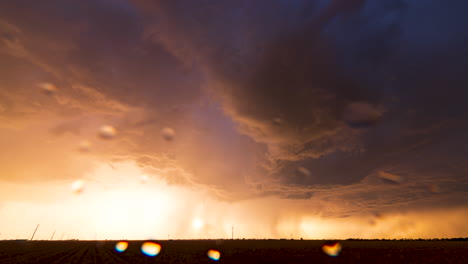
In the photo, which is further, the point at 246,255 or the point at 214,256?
the point at 246,255

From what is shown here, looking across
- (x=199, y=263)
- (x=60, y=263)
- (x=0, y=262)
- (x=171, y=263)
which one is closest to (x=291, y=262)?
(x=199, y=263)

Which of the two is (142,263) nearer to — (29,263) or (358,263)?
(29,263)

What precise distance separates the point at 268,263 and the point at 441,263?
2324cm

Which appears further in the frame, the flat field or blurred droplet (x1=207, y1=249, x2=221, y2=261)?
blurred droplet (x1=207, y1=249, x2=221, y2=261)

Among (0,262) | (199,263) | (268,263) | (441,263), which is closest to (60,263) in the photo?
(0,262)

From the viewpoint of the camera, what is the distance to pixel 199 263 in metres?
31.2

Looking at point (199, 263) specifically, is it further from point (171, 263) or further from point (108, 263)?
point (108, 263)

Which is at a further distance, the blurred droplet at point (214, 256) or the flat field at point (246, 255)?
the blurred droplet at point (214, 256)

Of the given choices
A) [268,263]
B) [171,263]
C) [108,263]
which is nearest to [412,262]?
[268,263]

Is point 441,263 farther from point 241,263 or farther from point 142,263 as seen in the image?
point 142,263

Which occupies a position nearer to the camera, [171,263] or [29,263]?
[29,263]

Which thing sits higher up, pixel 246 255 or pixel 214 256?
pixel 246 255

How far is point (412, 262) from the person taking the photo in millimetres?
32625

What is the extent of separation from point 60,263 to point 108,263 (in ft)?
20.1
